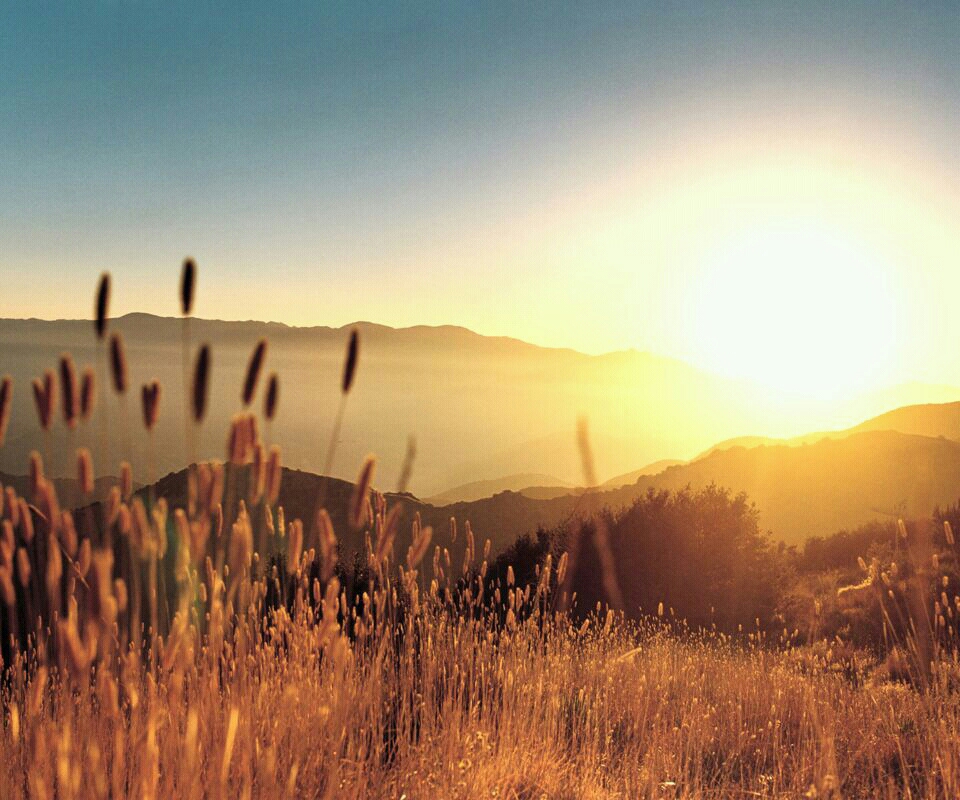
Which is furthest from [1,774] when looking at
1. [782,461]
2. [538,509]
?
[782,461]

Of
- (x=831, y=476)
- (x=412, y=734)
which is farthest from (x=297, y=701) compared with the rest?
(x=831, y=476)

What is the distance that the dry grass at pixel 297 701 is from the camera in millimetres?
1544

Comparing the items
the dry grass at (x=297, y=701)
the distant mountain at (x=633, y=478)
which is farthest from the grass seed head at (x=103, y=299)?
the distant mountain at (x=633, y=478)

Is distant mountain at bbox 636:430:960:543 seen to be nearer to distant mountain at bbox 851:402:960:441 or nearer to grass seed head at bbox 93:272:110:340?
distant mountain at bbox 851:402:960:441

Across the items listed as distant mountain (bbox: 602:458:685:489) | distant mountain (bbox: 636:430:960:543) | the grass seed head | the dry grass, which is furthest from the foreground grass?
distant mountain (bbox: 636:430:960:543)

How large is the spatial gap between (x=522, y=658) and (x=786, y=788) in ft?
4.49

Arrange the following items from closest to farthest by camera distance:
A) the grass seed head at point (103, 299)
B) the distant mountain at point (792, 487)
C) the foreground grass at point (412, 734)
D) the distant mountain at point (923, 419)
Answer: the grass seed head at point (103, 299), the foreground grass at point (412, 734), the distant mountain at point (792, 487), the distant mountain at point (923, 419)

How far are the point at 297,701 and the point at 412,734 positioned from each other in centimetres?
131

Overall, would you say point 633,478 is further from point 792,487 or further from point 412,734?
point 412,734

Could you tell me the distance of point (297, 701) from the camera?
8.59 feet

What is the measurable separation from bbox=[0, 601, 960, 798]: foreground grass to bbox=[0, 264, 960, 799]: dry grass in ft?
0.06

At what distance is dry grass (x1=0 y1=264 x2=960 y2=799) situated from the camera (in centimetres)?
154

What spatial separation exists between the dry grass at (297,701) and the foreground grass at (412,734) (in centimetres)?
2

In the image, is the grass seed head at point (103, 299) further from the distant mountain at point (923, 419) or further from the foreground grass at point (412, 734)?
the distant mountain at point (923, 419)
